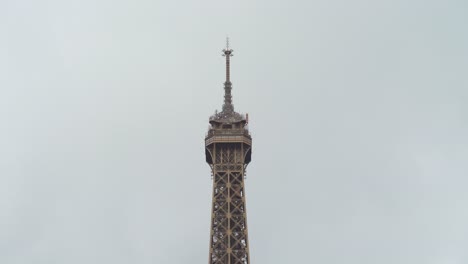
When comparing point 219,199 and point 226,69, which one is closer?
point 219,199

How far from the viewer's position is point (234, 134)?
152875mm

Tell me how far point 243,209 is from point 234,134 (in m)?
11.4

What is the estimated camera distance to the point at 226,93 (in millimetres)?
Result: 160250

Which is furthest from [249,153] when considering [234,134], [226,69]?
[226,69]

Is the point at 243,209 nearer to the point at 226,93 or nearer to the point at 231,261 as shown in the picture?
the point at 231,261

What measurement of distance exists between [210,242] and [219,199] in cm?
677

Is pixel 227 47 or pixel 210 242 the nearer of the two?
pixel 210 242

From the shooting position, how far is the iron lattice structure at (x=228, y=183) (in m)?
147

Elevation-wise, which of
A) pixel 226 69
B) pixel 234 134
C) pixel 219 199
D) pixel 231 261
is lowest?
pixel 231 261

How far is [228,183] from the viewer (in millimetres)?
151000

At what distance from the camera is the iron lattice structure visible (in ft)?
483

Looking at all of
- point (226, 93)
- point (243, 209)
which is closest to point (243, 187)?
point (243, 209)

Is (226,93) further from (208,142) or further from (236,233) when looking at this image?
(236,233)

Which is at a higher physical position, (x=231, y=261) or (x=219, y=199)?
(x=219, y=199)
